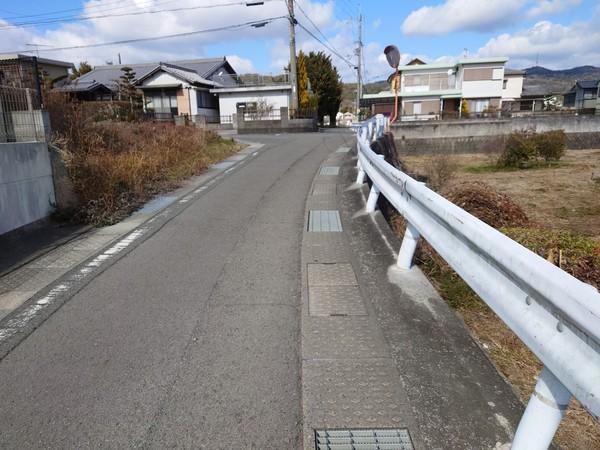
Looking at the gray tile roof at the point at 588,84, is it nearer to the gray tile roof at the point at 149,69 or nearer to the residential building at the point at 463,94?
the residential building at the point at 463,94

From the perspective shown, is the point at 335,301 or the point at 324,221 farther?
the point at 324,221

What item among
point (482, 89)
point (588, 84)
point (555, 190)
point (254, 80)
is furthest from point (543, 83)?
point (555, 190)

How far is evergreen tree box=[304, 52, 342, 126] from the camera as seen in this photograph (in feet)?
161

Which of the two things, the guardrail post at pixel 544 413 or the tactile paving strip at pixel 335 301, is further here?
the tactile paving strip at pixel 335 301

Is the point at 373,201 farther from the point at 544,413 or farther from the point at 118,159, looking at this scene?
the point at 118,159

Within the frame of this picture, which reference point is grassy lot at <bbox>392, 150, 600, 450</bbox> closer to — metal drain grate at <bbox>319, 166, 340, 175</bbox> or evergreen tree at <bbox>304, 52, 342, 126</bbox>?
metal drain grate at <bbox>319, 166, 340, 175</bbox>

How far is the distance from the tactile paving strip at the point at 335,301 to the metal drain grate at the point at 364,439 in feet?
4.37

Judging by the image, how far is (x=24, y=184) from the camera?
20.8 ft

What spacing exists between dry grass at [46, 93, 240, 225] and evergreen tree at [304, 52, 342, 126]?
35.4 m

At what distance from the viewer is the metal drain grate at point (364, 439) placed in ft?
7.18

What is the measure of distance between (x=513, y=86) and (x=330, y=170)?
4871cm

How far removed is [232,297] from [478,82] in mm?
48726

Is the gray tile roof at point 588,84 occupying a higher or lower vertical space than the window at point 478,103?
higher

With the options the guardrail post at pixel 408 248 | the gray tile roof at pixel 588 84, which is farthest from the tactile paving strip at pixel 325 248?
the gray tile roof at pixel 588 84
